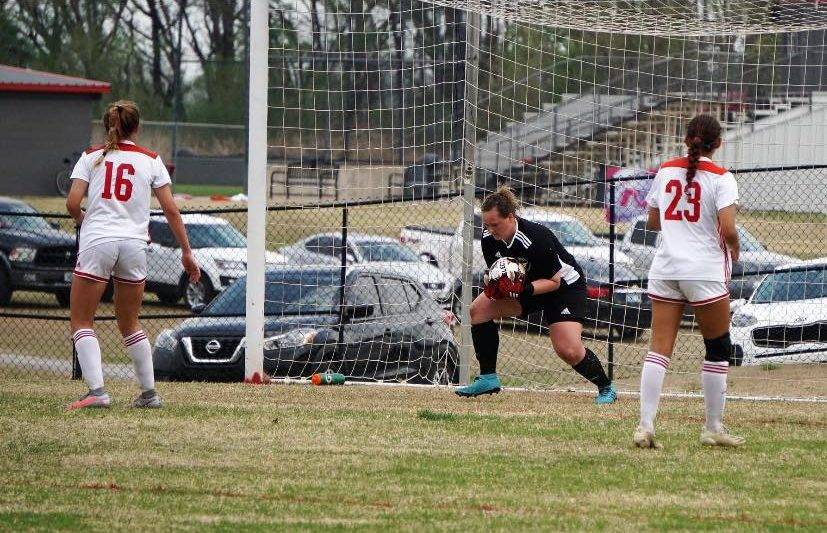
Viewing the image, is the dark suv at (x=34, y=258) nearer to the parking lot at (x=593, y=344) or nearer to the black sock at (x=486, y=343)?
the parking lot at (x=593, y=344)

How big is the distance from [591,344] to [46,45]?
4205 cm

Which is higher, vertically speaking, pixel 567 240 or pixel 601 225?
pixel 601 225

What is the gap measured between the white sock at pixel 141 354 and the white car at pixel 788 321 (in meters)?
7.11

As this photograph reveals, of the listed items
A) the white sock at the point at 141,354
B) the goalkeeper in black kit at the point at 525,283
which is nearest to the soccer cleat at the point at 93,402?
the white sock at the point at 141,354

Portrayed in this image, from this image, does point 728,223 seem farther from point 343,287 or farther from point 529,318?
point 529,318

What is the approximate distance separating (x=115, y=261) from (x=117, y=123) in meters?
0.87

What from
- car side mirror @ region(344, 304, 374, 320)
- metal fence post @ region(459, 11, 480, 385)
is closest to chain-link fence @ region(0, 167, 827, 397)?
car side mirror @ region(344, 304, 374, 320)

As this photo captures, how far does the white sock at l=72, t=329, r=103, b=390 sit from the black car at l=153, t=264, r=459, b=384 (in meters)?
3.77

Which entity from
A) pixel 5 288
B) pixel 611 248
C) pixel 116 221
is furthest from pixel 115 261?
pixel 5 288

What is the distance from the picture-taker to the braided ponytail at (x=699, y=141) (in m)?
7.49

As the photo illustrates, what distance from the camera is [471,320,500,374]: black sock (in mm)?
9992

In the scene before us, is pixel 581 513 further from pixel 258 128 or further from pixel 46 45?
pixel 46 45

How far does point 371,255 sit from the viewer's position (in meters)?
17.3

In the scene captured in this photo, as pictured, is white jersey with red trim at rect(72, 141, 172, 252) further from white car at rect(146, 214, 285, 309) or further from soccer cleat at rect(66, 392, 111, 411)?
white car at rect(146, 214, 285, 309)
